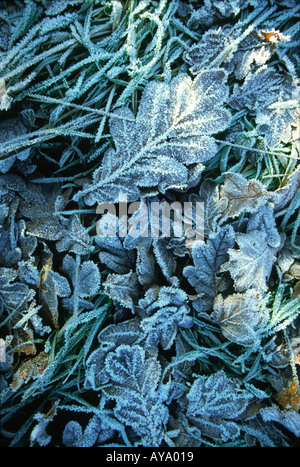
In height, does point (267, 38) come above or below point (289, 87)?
above

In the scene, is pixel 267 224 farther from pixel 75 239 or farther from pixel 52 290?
pixel 52 290

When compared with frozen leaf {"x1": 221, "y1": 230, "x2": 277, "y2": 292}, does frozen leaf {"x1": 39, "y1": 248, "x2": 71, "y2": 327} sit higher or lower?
lower

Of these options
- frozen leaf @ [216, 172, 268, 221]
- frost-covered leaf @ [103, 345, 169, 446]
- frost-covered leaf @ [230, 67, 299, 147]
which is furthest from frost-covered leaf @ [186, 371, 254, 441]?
frost-covered leaf @ [230, 67, 299, 147]

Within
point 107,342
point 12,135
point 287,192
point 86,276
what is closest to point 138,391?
point 107,342

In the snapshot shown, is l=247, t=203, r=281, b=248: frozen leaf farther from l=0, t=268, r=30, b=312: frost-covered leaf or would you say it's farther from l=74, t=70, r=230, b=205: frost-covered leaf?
l=0, t=268, r=30, b=312: frost-covered leaf

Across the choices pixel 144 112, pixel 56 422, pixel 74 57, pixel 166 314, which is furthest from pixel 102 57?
pixel 56 422

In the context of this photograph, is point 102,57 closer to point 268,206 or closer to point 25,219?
point 25,219
